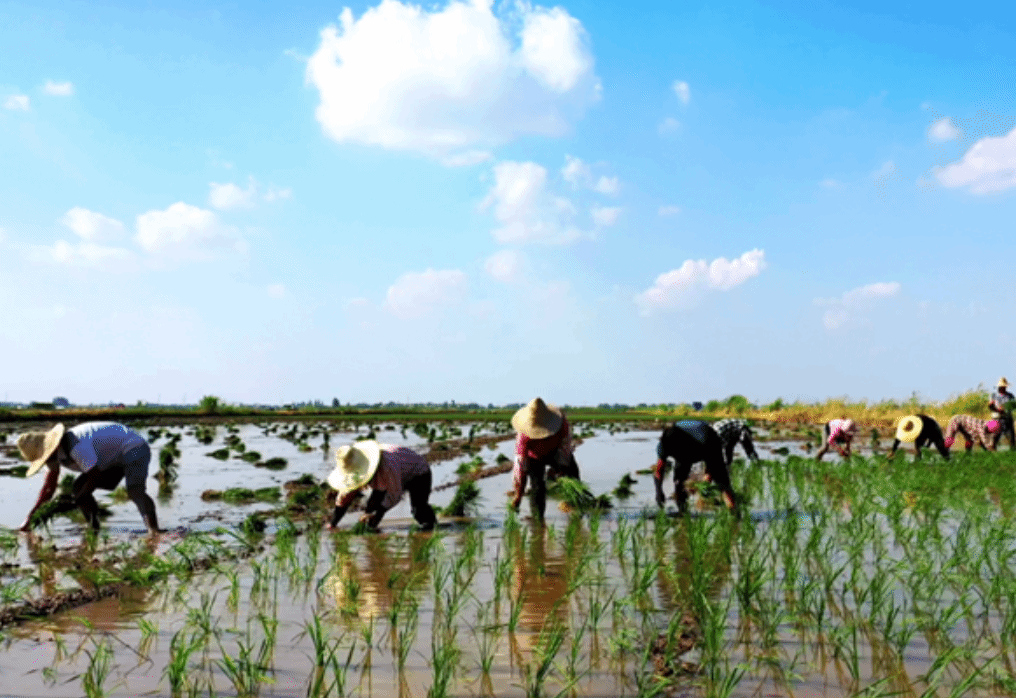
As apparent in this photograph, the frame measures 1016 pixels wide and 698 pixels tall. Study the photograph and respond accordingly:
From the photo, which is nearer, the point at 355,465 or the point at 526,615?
the point at 526,615

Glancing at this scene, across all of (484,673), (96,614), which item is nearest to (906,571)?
(484,673)

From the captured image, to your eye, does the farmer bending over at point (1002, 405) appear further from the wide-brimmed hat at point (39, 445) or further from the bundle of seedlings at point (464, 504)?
the wide-brimmed hat at point (39, 445)

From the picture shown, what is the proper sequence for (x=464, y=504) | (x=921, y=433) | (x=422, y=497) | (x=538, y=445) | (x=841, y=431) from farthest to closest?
(x=841, y=431), (x=921, y=433), (x=464, y=504), (x=538, y=445), (x=422, y=497)

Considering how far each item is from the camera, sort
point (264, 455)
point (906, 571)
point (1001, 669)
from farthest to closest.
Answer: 1. point (264, 455)
2. point (906, 571)
3. point (1001, 669)

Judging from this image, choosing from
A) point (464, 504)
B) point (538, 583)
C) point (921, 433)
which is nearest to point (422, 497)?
point (464, 504)

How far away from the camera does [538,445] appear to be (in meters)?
6.99

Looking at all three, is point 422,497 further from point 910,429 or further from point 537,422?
point 910,429

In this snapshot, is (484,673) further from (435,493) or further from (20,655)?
(435,493)

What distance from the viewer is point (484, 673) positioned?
313 cm

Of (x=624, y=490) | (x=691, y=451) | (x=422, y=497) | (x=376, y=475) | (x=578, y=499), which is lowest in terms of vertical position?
(x=624, y=490)

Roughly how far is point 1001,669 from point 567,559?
8.88ft

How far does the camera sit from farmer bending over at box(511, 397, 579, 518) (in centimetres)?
687

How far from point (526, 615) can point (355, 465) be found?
8.49 ft

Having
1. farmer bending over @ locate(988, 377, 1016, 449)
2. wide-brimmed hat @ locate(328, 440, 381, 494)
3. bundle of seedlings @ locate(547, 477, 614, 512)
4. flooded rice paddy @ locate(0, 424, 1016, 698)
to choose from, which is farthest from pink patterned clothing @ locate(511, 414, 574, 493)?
farmer bending over @ locate(988, 377, 1016, 449)
